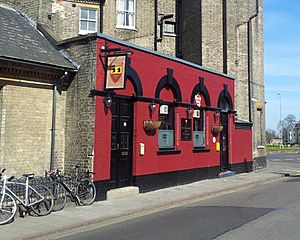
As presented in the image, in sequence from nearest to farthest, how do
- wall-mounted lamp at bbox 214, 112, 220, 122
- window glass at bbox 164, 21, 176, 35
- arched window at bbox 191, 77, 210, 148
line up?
arched window at bbox 191, 77, 210, 148
wall-mounted lamp at bbox 214, 112, 220, 122
window glass at bbox 164, 21, 176, 35

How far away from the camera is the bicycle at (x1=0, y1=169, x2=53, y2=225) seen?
9000 millimetres

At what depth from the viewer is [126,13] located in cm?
2228

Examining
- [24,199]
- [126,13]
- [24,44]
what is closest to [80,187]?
[24,199]

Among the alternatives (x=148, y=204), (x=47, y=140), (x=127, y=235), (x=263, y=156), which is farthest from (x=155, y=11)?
(x=127, y=235)

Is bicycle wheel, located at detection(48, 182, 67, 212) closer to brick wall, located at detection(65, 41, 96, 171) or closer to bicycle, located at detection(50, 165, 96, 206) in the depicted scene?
bicycle, located at detection(50, 165, 96, 206)

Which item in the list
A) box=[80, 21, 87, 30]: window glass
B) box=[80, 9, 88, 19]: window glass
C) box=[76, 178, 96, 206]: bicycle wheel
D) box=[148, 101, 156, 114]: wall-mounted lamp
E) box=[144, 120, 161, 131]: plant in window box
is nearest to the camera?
box=[76, 178, 96, 206]: bicycle wheel

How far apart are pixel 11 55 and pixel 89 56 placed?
248 centimetres

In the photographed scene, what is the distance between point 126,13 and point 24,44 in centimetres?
1063

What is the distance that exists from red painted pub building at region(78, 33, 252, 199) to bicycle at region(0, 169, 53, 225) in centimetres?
247

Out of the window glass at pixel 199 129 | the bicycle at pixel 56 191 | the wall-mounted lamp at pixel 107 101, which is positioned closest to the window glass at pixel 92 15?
the window glass at pixel 199 129

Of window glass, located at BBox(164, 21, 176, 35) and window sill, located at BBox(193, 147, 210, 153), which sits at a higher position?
window glass, located at BBox(164, 21, 176, 35)

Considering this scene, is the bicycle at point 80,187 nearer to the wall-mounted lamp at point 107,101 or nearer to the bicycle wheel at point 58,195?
the bicycle wheel at point 58,195

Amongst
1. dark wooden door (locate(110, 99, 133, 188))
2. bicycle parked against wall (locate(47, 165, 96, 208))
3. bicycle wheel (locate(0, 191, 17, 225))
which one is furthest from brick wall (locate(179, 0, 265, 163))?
bicycle wheel (locate(0, 191, 17, 225))

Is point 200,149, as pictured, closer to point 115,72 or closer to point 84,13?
point 115,72
